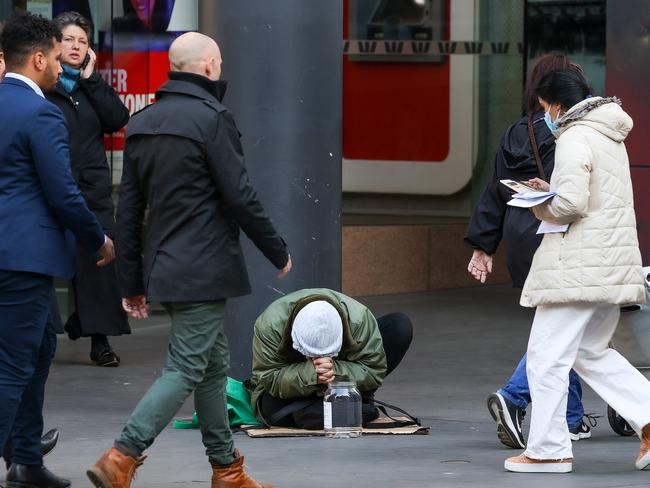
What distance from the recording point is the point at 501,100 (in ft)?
47.4

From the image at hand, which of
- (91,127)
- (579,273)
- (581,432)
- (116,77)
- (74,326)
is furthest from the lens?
(116,77)

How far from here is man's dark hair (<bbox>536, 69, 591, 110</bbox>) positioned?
20.9ft

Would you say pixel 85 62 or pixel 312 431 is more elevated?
pixel 85 62

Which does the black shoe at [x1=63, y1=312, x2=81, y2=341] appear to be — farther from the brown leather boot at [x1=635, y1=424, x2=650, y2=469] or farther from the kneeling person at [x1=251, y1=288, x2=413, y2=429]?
the brown leather boot at [x1=635, y1=424, x2=650, y2=469]

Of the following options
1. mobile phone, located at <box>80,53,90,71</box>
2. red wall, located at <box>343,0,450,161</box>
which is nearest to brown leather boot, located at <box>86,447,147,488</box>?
mobile phone, located at <box>80,53,90,71</box>

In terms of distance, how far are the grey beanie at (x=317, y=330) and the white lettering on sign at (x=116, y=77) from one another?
4.58 metres

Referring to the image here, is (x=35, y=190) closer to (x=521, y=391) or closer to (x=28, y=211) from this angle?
(x=28, y=211)

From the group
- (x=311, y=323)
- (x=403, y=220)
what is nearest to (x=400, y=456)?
(x=311, y=323)

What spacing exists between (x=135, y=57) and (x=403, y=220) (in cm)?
346

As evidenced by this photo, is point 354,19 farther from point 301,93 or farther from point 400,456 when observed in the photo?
point 400,456

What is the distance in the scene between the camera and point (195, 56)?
19.1 ft

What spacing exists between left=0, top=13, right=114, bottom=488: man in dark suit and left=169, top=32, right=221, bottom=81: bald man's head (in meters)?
0.50

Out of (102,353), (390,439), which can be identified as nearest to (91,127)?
(102,353)

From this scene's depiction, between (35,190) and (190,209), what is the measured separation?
544 mm
